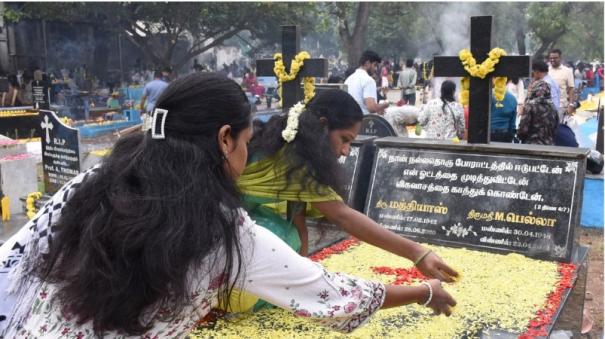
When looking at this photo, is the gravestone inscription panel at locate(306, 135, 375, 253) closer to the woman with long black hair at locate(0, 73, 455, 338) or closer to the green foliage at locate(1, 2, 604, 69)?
the woman with long black hair at locate(0, 73, 455, 338)

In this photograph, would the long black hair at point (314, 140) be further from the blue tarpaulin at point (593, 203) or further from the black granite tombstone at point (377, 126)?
the black granite tombstone at point (377, 126)

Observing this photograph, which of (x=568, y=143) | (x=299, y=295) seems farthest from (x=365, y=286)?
(x=568, y=143)

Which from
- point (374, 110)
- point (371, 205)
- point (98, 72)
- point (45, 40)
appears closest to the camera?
point (371, 205)

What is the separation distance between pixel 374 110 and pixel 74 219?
22.1 ft

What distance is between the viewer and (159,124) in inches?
63.9

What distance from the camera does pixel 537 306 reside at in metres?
3.58

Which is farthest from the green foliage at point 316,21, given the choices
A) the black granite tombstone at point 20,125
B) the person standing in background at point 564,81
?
the person standing in background at point 564,81

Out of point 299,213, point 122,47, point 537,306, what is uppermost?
point 122,47

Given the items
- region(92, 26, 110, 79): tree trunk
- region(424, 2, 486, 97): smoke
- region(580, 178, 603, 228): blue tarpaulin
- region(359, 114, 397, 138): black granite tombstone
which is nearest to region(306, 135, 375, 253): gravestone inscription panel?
region(359, 114, 397, 138): black granite tombstone

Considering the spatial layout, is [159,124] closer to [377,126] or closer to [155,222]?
[155,222]

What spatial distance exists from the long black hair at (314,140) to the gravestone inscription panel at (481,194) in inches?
74.8

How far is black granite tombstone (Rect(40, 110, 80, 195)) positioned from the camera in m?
7.40

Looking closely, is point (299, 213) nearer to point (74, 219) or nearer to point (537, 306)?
point (537, 306)

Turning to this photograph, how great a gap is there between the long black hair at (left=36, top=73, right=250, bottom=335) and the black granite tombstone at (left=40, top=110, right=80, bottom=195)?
6095mm
